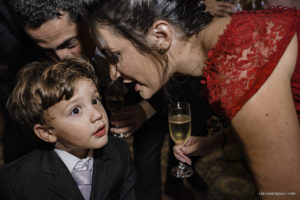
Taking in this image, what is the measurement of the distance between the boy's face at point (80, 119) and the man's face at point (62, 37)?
45cm

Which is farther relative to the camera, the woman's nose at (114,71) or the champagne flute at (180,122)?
the champagne flute at (180,122)

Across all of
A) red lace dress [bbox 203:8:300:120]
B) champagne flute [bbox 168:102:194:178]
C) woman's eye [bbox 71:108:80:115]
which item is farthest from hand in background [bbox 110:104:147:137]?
red lace dress [bbox 203:8:300:120]

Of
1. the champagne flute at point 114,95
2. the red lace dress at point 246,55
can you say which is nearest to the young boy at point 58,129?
the champagne flute at point 114,95

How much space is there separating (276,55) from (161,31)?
1.67 ft

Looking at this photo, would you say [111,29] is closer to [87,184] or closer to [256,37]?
[256,37]

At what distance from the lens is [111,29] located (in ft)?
4.07

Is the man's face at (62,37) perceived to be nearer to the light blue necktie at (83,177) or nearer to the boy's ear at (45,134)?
the boy's ear at (45,134)

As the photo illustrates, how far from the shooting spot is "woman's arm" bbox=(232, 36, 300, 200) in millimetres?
934

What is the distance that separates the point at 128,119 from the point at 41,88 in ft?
2.91

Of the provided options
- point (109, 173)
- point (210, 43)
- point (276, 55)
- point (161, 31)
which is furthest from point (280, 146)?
point (109, 173)

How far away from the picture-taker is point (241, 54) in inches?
38.1

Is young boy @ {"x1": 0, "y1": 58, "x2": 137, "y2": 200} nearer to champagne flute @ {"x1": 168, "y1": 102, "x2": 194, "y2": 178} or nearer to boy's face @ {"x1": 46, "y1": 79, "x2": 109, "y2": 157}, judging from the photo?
boy's face @ {"x1": 46, "y1": 79, "x2": 109, "y2": 157}

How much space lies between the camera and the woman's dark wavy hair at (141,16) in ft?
3.86

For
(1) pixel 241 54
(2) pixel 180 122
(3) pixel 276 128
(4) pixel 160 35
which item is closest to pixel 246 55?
(1) pixel 241 54
